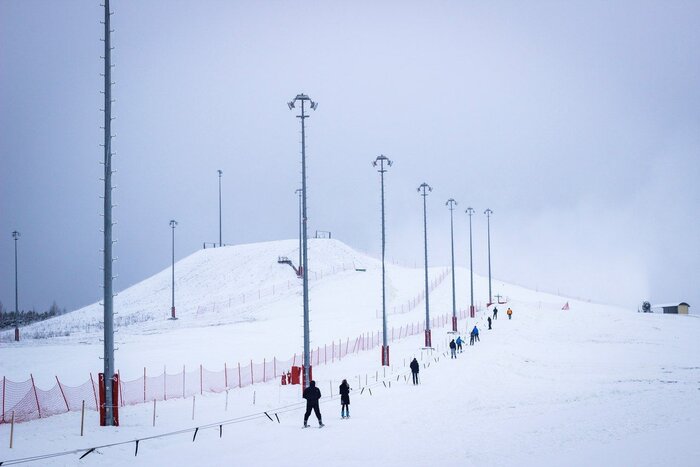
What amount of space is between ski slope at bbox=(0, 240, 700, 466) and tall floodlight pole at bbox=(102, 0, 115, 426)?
1.41 meters

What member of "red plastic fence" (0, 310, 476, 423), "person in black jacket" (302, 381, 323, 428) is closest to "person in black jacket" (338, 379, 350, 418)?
"person in black jacket" (302, 381, 323, 428)

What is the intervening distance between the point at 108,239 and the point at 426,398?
15036 millimetres

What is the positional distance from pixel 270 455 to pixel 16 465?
20.4 ft

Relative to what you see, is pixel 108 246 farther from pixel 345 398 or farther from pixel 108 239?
pixel 345 398

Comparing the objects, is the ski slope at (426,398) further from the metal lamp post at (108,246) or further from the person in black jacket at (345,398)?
the metal lamp post at (108,246)

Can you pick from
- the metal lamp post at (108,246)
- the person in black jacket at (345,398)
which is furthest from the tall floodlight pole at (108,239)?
the person in black jacket at (345,398)

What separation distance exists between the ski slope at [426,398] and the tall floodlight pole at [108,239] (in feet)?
4.64

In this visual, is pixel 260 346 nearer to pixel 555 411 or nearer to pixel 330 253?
pixel 555 411

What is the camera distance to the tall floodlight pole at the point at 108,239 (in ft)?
75.8

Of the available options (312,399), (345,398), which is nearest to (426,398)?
(345,398)

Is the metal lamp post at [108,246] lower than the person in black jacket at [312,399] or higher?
Answer: higher

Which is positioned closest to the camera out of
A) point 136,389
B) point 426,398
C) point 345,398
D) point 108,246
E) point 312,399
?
point 108,246

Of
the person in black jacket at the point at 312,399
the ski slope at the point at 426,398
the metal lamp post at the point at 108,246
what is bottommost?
the ski slope at the point at 426,398

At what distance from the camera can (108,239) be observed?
23.5 m
